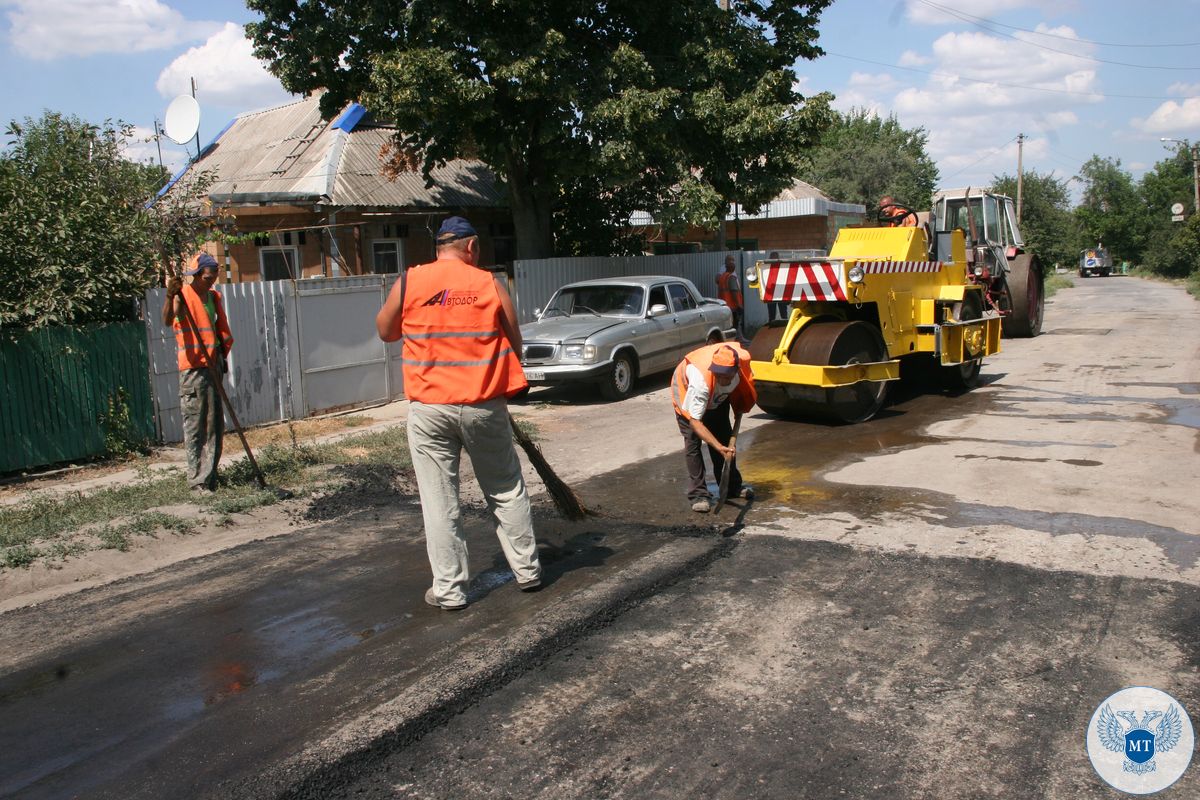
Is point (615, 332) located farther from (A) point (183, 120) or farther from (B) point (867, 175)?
(B) point (867, 175)

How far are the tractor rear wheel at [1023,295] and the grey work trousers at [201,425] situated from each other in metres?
14.8

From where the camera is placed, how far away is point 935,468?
7934 millimetres

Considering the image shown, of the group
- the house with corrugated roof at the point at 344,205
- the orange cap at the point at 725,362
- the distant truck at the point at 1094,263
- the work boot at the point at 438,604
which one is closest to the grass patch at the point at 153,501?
the work boot at the point at 438,604

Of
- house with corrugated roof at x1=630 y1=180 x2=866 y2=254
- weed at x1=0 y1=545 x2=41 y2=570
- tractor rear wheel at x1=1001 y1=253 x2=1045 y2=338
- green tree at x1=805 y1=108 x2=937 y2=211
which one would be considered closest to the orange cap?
weed at x1=0 y1=545 x2=41 y2=570

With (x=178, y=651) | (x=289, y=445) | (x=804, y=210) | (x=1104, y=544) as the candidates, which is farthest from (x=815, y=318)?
(x=804, y=210)

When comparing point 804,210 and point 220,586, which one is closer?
point 220,586

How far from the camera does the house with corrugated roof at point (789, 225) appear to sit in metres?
27.9

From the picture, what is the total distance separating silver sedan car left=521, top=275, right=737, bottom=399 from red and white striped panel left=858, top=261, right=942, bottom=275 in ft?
12.4

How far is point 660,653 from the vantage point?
13.9ft

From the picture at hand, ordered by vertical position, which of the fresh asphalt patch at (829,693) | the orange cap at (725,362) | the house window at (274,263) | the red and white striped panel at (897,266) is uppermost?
the house window at (274,263)

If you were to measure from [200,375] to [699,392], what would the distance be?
401 cm

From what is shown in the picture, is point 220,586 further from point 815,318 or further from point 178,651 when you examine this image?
point 815,318

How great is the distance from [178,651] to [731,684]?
8.80ft

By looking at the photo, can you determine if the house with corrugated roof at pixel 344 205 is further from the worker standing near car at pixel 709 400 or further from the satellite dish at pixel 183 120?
the worker standing near car at pixel 709 400
